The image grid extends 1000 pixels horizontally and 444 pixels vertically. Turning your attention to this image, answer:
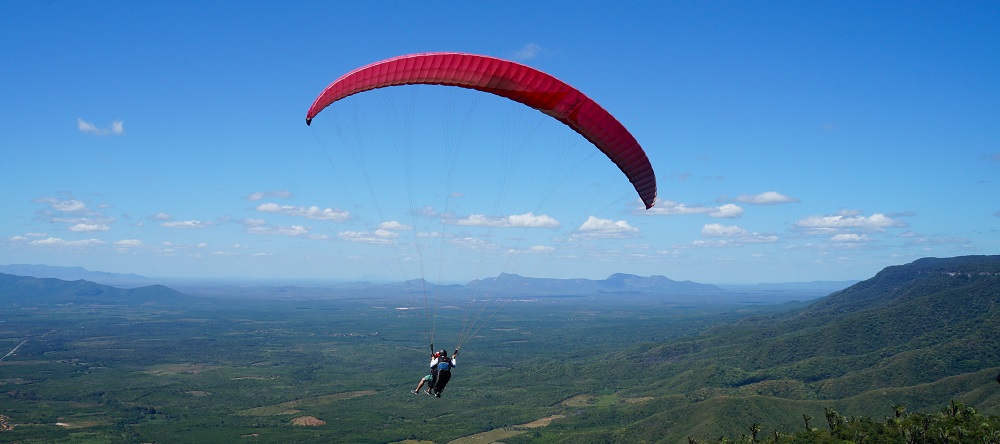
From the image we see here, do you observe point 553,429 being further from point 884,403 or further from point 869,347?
point 869,347

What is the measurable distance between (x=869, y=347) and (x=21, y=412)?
180679mm

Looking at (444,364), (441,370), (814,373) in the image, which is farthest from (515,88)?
(814,373)

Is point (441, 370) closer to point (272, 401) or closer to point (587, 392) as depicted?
point (587, 392)

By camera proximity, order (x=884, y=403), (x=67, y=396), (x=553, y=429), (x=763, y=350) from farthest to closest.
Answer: (x=763, y=350) → (x=67, y=396) → (x=553, y=429) → (x=884, y=403)

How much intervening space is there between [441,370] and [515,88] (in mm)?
9714

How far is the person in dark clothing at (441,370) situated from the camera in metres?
22.6

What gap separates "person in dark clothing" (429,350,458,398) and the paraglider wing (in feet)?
28.5

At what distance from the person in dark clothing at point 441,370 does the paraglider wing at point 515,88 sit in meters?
8.69

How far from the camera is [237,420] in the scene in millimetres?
129750

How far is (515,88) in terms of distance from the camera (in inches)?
848

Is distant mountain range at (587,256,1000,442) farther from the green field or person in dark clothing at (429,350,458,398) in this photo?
person in dark clothing at (429,350,458,398)

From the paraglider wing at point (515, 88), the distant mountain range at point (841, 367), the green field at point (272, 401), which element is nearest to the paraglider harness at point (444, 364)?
the paraglider wing at point (515, 88)

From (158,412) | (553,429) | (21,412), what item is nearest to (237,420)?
(158,412)

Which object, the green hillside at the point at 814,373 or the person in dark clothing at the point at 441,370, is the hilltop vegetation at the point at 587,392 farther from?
the person in dark clothing at the point at 441,370
